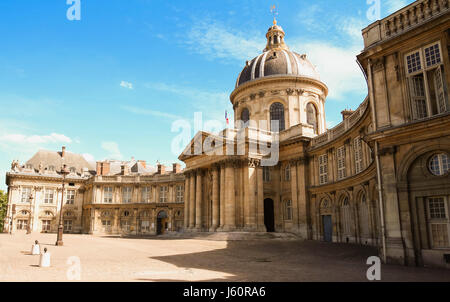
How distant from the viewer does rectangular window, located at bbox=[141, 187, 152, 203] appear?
54469 mm

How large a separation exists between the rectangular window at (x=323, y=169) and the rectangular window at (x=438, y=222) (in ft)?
54.9

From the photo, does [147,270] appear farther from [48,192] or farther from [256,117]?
[48,192]

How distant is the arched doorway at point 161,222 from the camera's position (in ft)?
175

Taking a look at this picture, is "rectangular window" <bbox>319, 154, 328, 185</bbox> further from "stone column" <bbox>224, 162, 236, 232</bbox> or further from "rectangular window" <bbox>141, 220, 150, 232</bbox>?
"rectangular window" <bbox>141, 220, 150, 232</bbox>

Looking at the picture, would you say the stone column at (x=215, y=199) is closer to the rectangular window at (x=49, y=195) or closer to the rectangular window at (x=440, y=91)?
the rectangular window at (x=440, y=91)

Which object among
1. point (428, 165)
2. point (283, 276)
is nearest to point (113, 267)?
point (283, 276)

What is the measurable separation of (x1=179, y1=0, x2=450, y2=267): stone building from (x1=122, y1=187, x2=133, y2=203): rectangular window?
54.2 feet

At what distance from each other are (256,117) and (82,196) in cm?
3421

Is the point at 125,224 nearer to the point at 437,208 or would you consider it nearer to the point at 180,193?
the point at 180,193

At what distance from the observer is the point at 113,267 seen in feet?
46.0

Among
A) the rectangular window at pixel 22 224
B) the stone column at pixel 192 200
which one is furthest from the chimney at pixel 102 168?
the stone column at pixel 192 200

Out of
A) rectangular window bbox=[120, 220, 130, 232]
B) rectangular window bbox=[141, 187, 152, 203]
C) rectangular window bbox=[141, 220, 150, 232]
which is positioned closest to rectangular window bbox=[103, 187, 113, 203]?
rectangular window bbox=[120, 220, 130, 232]

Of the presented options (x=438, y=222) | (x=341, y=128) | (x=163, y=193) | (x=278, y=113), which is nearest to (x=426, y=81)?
(x=438, y=222)
